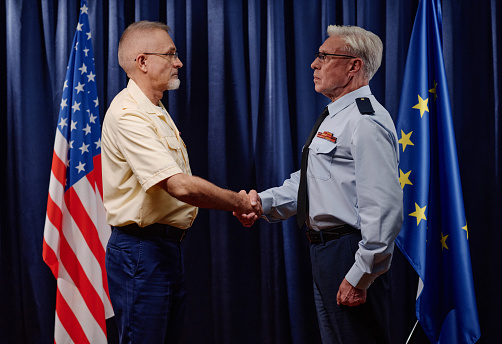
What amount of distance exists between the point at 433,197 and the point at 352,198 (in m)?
1.27

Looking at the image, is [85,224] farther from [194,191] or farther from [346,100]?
[346,100]

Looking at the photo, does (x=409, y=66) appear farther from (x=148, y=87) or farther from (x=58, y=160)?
(x=58, y=160)

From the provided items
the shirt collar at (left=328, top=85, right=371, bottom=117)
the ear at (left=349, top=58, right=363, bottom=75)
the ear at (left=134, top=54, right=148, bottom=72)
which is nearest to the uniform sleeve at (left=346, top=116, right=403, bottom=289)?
the shirt collar at (left=328, top=85, right=371, bottom=117)

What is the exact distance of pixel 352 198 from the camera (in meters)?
1.70

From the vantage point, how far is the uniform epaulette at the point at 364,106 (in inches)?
66.2

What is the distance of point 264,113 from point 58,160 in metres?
1.30

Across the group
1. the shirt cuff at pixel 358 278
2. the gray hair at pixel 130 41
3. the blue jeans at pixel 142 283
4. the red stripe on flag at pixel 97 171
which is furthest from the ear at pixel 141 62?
the shirt cuff at pixel 358 278

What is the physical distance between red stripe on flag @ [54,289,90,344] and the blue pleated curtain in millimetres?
314

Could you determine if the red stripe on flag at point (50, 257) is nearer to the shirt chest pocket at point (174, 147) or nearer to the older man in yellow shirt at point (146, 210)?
the older man in yellow shirt at point (146, 210)

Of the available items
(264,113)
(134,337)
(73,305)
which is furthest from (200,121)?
(134,337)

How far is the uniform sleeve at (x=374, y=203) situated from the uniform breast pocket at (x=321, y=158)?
0.42ft

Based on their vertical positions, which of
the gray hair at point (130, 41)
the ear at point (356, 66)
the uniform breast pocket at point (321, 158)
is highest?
the gray hair at point (130, 41)

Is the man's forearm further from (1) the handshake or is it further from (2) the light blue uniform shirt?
(2) the light blue uniform shirt

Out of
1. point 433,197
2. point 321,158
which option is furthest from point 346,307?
point 433,197
